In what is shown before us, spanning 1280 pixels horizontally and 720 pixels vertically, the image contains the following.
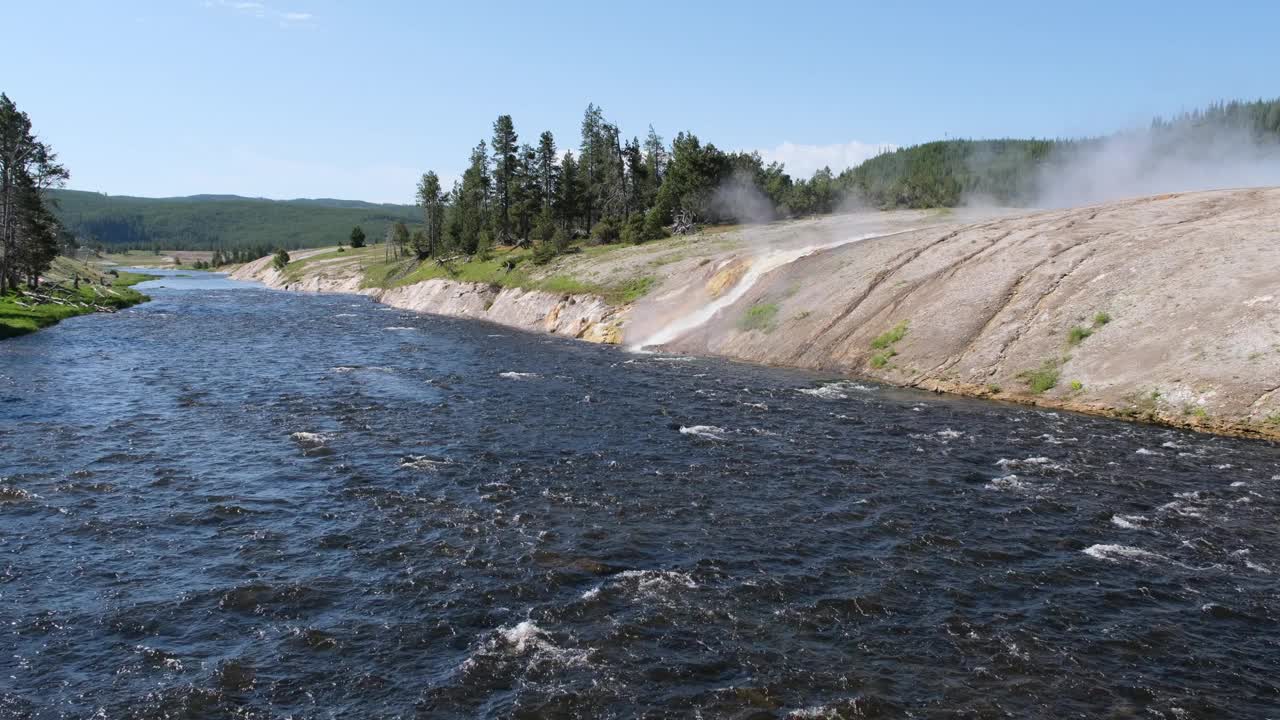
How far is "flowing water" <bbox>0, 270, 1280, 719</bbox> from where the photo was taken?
12.4 meters

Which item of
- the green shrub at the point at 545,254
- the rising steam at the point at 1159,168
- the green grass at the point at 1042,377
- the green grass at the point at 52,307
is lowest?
the green grass at the point at 1042,377

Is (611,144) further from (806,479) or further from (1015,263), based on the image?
(806,479)

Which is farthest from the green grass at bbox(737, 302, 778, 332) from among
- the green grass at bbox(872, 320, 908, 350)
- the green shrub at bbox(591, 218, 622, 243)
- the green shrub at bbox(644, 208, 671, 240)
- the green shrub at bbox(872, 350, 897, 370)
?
the green shrub at bbox(591, 218, 622, 243)

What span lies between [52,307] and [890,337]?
7041 centimetres

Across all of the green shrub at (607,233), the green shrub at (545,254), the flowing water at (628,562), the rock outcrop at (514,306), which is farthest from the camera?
the green shrub at (607,233)

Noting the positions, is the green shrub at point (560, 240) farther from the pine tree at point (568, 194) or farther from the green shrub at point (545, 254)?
the pine tree at point (568, 194)

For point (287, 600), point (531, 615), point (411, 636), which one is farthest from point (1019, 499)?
point (287, 600)

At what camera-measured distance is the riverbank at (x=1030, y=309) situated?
31844 mm

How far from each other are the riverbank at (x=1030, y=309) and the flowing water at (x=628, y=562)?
3.64 m

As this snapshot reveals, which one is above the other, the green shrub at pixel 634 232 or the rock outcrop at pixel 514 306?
the green shrub at pixel 634 232

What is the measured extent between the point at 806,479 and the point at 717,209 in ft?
327

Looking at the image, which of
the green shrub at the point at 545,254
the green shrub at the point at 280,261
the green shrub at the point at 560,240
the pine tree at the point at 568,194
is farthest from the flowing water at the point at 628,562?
the green shrub at the point at 280,261

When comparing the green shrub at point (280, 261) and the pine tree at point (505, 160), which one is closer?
the pine tree at point (505, 160)

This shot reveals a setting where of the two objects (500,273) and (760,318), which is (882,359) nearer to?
(760,318)
